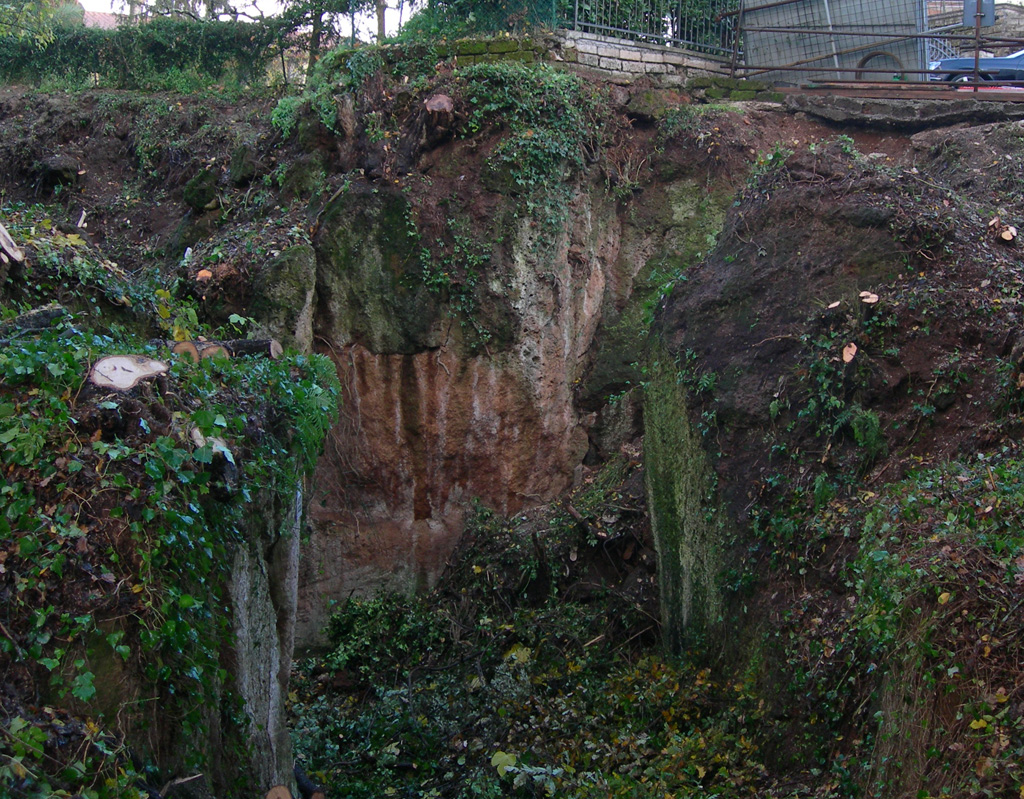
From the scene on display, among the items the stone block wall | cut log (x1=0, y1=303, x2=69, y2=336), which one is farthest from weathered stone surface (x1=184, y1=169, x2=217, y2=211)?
cut log (x1=0, y1=303, x2=69, y2=336)

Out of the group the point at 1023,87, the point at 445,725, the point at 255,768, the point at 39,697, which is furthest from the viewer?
the point at 1023,87

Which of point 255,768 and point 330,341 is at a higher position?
point 330,341

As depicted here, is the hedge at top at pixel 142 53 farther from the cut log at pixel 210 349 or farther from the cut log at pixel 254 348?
the cut log at pixel 210 349

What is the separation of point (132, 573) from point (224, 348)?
249 cm

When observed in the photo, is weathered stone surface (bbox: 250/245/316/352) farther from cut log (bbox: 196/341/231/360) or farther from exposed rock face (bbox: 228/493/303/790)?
exposed rock face (bbox: 228/493/303/790)

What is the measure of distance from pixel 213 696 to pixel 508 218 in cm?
729

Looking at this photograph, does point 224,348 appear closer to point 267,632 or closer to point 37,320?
point 37,320

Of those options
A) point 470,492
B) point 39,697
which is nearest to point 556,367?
point 470,492

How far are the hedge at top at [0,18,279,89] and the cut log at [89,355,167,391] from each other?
1187cm

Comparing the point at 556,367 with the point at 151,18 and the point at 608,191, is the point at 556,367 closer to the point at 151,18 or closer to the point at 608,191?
the point at 608,191

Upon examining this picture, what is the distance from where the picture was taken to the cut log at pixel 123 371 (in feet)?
12.8

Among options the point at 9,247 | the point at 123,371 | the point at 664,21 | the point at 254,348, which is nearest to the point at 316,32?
the point at 664,21

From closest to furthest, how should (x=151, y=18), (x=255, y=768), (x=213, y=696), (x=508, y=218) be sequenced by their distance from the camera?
1. (x=213, y=696)
2. (x=255, y=768)
3. (x=508, y=218)
4. (x=151, y=18)

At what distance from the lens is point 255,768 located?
4.34 metres
